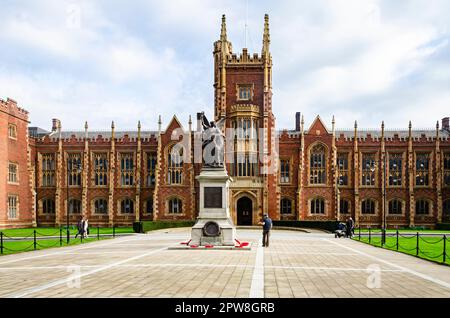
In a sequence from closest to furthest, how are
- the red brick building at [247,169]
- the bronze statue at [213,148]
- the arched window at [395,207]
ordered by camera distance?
the bronze statue at [213,148], the red brick building at [247,169], the arched window at [395,207]

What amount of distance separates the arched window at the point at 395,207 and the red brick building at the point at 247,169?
115 mm

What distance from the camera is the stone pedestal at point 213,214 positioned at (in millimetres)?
26562

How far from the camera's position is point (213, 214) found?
2692 cm

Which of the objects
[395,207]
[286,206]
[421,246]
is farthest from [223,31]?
[421,246]

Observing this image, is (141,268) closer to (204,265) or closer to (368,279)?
(204,265)

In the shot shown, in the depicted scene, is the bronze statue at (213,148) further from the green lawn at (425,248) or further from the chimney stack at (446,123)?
the chimney stack at (446,123)

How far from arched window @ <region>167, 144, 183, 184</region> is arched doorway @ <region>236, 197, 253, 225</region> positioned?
327 inches

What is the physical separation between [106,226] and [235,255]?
140ft

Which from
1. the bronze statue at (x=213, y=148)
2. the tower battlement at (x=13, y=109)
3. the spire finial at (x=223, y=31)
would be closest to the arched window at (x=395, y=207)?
the spire finial at (x=223, y=31)

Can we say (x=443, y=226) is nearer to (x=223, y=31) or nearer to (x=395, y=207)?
(x=395, y=207)

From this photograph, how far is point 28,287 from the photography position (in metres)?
13.2

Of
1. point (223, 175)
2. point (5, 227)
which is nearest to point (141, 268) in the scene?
point (223, 175)

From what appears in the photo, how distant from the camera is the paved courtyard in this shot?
1255 centimetres
